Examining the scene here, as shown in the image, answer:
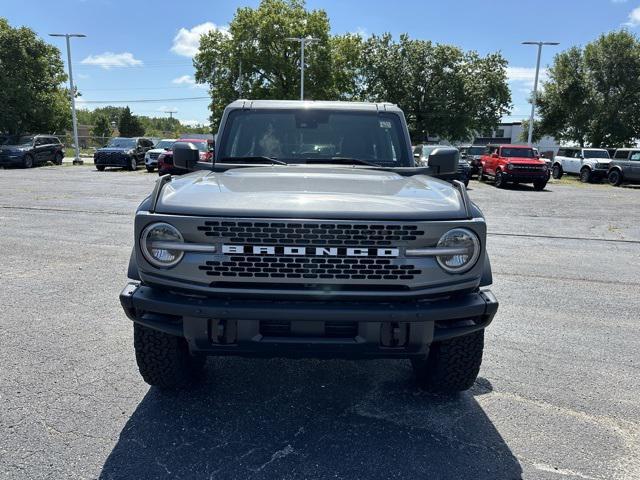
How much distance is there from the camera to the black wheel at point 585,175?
2617cm

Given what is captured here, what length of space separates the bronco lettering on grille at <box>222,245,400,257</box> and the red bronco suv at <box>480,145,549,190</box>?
775 inches

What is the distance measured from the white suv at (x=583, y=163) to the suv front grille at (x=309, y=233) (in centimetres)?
2696

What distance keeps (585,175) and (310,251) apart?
27.9 m

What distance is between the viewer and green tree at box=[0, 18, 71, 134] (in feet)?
102

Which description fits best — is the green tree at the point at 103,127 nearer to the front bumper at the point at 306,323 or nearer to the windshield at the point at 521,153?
the windshield at the point at 521,153

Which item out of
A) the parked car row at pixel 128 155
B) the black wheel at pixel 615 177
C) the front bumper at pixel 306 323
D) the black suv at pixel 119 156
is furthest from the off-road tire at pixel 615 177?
the front bumper at pixel 306 323

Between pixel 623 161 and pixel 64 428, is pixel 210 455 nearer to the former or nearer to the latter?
pixel 64 428

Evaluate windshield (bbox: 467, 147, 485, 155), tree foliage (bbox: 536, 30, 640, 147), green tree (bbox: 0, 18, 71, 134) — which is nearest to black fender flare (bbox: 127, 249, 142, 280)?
windshield (bbox: 467, 147, 485, 155)

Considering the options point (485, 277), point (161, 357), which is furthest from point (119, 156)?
point (485, 277)

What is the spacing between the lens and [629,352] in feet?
13.4

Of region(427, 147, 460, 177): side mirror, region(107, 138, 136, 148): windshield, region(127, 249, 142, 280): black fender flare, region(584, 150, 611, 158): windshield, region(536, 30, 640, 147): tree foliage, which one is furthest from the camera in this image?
region(536, 30, 640, 147): tree foliage

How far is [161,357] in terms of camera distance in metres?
2.96

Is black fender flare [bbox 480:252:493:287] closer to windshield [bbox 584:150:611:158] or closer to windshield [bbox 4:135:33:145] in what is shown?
windshield [bbox 584:150:611:158]

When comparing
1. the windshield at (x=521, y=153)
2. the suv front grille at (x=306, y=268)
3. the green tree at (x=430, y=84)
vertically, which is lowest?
the suv front grille at (x=306, y=268)
